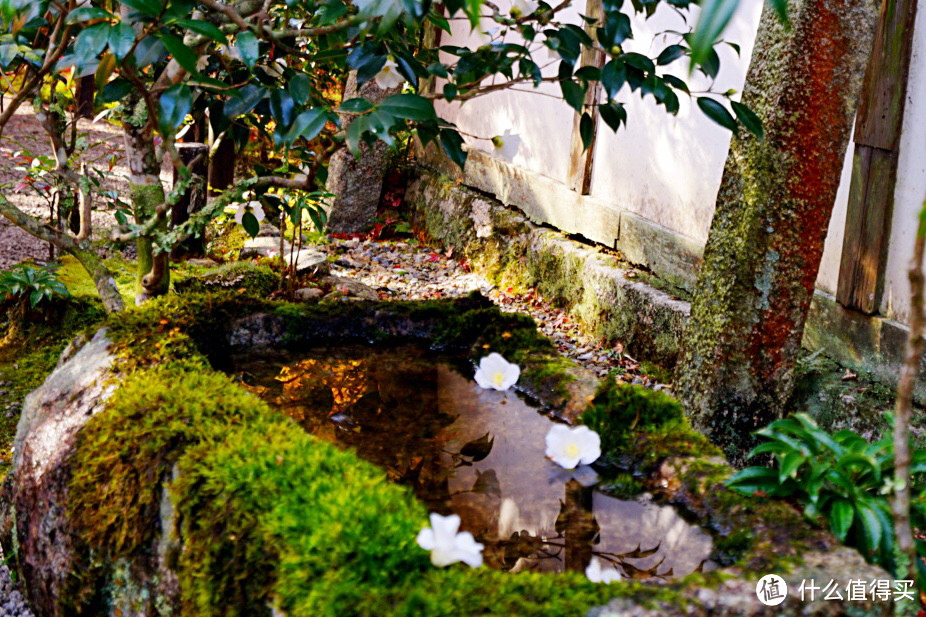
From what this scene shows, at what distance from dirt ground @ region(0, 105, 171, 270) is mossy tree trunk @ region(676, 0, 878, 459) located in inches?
126

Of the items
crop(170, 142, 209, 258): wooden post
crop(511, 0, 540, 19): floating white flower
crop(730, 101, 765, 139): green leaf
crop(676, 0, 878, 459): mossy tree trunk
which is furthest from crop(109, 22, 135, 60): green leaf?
crop(170, 142, 209, 258): wooden post

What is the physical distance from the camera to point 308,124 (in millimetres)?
1832

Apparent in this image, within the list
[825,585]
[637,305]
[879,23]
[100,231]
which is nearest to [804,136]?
[879,23]

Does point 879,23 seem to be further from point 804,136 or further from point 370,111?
point 370,111

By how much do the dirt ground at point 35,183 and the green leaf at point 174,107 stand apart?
2.42 m

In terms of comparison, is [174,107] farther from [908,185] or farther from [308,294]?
[308,294]

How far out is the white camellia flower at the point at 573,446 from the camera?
1.99 meters

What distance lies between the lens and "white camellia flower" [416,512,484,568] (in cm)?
143

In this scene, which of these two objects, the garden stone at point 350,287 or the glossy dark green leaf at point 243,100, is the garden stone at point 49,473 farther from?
the garden stone at point 350,287

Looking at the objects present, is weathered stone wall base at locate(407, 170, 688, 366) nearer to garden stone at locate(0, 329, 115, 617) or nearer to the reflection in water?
the reflection in water

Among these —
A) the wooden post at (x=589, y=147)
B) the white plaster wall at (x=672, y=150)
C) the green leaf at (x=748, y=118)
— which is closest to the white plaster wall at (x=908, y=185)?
the white plaster wall at (x=672, y=150)

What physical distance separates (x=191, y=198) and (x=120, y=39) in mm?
4859

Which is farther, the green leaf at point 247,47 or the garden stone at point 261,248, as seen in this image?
the garden stone at point 261,248

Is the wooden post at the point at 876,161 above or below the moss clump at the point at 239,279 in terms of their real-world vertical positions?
above
